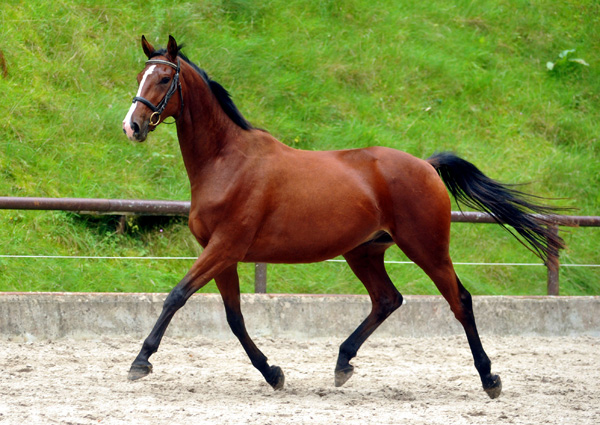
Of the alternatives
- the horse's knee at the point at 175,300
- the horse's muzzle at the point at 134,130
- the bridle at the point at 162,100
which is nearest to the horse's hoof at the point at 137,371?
the horse's knee at the point at 175,300

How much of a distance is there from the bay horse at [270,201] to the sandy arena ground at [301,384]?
0.26m

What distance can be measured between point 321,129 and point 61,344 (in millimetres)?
4845

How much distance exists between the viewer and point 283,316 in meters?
6.30

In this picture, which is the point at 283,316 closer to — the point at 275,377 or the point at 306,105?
the point at 275,377

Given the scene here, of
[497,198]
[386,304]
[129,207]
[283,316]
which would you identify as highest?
[497,198]

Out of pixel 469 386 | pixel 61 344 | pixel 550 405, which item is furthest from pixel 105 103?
pixel 550 405

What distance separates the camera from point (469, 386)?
15.8ft

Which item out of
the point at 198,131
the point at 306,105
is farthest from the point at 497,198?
the point at 306,105

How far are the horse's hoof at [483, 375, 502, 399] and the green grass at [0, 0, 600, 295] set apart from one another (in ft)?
9.64

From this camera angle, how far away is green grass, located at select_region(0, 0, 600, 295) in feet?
24.2

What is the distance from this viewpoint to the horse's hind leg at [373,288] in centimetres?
502

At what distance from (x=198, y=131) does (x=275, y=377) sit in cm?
164

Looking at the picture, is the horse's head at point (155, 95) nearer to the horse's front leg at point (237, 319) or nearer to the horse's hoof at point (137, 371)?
the horse's front leg at point (237, 319)

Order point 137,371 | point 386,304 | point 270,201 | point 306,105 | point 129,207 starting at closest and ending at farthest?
point 137,371, point 270,201, point 386,304, point 129,207, point 306,105
